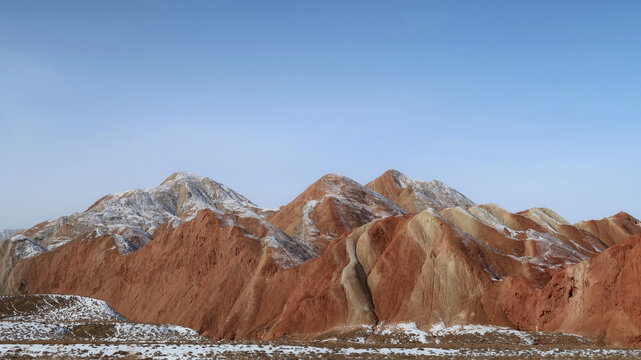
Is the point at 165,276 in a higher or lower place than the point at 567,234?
lower

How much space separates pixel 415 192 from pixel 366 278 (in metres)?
97.7

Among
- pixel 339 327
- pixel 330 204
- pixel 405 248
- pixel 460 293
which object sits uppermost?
pixel 330 204

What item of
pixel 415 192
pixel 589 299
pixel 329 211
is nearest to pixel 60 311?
pixel 329 211

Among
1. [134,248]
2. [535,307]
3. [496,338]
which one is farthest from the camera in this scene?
[134,248]

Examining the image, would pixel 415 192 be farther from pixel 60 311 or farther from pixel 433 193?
pixel 60 311

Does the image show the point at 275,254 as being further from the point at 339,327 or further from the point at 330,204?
the point at 330,204

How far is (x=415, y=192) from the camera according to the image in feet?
563

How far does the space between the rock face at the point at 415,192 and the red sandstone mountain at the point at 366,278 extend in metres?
45.2

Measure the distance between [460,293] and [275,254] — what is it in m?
34.9

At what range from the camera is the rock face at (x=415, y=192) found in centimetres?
16875

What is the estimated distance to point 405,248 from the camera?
77500 millimetres

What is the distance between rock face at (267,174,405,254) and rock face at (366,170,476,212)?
84.3 feet

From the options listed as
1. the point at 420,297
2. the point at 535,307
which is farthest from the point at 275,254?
the point at 535,307

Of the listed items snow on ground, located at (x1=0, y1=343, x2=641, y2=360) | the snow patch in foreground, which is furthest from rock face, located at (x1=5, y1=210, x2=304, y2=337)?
snow on ground, located at (x1=0, y1=343, x2=641, y2=360)
